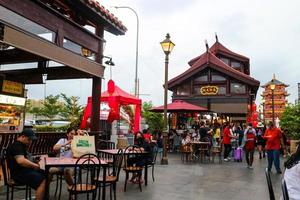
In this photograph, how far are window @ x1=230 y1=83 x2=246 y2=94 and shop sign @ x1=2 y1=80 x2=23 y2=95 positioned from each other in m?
17.0

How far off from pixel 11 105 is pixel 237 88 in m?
17.4

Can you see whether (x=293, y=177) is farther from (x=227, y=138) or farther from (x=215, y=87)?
(x=215, y=87)

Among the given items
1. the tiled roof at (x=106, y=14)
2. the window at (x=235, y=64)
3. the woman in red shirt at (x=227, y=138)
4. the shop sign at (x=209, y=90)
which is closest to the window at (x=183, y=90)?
the shop sign at (x=209, y=90)

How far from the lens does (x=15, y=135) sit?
25.4 ft

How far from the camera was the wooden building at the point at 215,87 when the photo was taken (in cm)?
2417

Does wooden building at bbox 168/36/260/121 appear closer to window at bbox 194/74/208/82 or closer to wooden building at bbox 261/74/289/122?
window at bbox 194/74/208/82

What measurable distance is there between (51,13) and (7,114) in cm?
606

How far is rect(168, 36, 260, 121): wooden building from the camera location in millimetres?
24172

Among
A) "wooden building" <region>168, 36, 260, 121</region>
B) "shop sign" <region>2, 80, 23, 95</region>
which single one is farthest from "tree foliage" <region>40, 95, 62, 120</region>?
"shop sign" <region>2, 80, 23, 95</region>

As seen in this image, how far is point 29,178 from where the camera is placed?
5242 mm

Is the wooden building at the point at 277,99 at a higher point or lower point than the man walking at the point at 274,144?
higher

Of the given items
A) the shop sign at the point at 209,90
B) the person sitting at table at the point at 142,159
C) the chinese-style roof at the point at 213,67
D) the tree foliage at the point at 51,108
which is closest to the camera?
the person sitting at table at the point at 142,159

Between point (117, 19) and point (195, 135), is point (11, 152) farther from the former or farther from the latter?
point (195, 135)

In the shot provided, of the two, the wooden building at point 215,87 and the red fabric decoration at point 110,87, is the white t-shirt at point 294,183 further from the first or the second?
the wooden building at point 215,87
